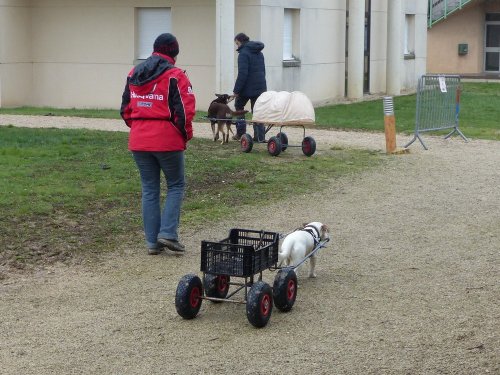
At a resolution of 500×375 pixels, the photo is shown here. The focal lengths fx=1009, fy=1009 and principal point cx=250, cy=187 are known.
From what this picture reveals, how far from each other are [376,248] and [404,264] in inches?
26.9

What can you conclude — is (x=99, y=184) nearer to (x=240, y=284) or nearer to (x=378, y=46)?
(x=240, y=284)

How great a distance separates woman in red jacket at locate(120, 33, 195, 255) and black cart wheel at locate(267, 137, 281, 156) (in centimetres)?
630

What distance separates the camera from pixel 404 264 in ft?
28.7

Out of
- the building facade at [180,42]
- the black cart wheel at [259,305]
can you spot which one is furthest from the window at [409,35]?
the black cart wheel at [259,305]

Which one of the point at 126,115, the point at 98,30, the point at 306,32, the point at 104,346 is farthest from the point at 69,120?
the point at 104,346

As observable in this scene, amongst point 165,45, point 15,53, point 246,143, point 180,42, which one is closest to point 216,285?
point 165,45

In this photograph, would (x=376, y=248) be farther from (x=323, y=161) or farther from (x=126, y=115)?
(x=323, y=161)

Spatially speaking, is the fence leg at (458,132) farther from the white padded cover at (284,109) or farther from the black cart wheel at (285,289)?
the black cart wheel at (285,289)

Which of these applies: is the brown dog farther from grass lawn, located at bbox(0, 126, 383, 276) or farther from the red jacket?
the red jacket

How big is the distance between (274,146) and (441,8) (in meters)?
24.7

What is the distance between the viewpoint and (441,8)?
125ft

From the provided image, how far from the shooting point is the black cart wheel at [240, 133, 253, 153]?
15.6m

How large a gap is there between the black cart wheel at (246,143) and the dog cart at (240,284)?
8.15m

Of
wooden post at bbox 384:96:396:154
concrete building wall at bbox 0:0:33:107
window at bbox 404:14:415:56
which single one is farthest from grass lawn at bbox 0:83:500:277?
window at bbox 404:14:415:56
